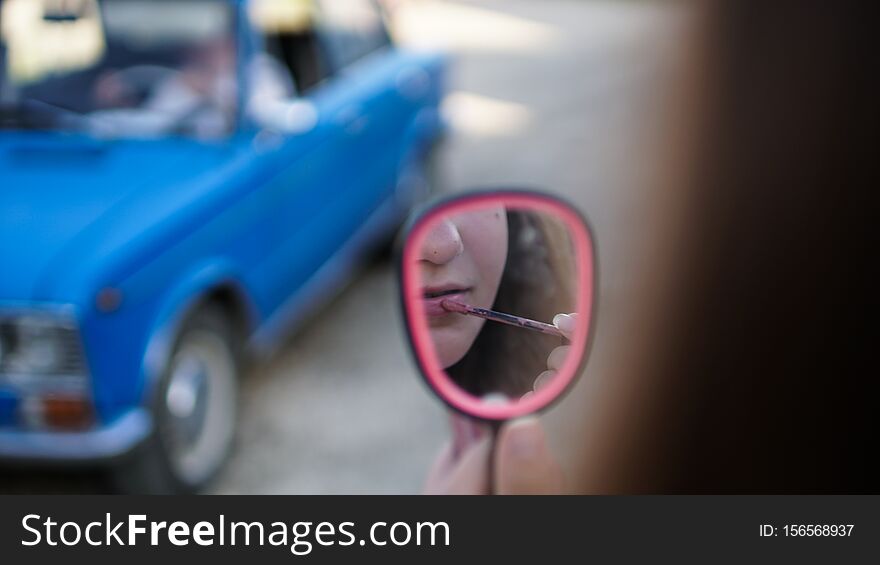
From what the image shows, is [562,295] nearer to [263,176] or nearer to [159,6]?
[263,176]

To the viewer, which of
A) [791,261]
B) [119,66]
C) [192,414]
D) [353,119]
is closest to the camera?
[791,261]

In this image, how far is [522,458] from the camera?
1.23m

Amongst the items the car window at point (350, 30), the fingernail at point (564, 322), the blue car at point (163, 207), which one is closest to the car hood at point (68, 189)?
the blue car at point (163, 207)

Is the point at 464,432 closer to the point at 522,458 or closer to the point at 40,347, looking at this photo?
the point at 522,458

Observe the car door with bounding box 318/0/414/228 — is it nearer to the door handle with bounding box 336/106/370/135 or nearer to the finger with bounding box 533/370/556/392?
the door handle with bounding box 336/106/370/135

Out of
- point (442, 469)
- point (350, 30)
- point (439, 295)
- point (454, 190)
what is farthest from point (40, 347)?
point (454, 190)

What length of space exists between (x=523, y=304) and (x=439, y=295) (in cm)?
10

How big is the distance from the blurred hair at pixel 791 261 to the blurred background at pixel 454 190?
1014 millimetres

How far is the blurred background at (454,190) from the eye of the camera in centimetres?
342

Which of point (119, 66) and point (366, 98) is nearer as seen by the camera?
point (119, 66)

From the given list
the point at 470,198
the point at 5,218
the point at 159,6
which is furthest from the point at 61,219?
the point at 470,198

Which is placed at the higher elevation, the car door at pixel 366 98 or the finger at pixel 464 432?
the car door at pixel 366 98

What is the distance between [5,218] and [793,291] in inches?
84.3

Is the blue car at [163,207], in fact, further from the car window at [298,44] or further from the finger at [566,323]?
the finger at [566,323]
